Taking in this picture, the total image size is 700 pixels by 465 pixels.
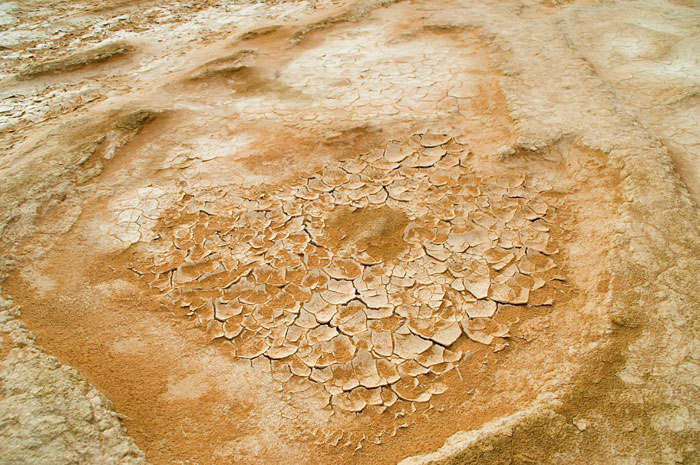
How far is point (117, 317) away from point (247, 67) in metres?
2.43

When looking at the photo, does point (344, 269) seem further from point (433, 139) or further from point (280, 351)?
point (433, 139)

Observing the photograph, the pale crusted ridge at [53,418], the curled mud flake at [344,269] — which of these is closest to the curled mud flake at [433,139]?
the curled mud flake at [344,269]

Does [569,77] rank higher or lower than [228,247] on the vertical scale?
higher

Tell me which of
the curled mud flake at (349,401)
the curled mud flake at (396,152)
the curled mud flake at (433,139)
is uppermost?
the curled mud flake at (433,139)

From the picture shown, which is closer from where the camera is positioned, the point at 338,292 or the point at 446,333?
the point at 446,333

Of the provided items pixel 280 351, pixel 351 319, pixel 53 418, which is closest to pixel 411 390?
pixel 351 319

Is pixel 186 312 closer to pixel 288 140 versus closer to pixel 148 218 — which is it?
pixel 148 218

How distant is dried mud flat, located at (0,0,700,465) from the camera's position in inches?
54.3

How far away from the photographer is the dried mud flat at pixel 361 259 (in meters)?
1.38

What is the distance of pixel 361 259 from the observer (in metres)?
1.96

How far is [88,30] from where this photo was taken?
15.1ft

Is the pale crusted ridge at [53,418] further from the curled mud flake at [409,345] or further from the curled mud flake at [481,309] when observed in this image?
the curled mud flake at [481,309]

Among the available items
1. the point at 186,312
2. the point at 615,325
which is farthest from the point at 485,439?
the point at 186,312

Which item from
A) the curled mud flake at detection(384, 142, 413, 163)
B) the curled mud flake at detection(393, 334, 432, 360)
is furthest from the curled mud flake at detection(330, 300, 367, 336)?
the curled mud flake at detection(384, 142, 413, 163)
